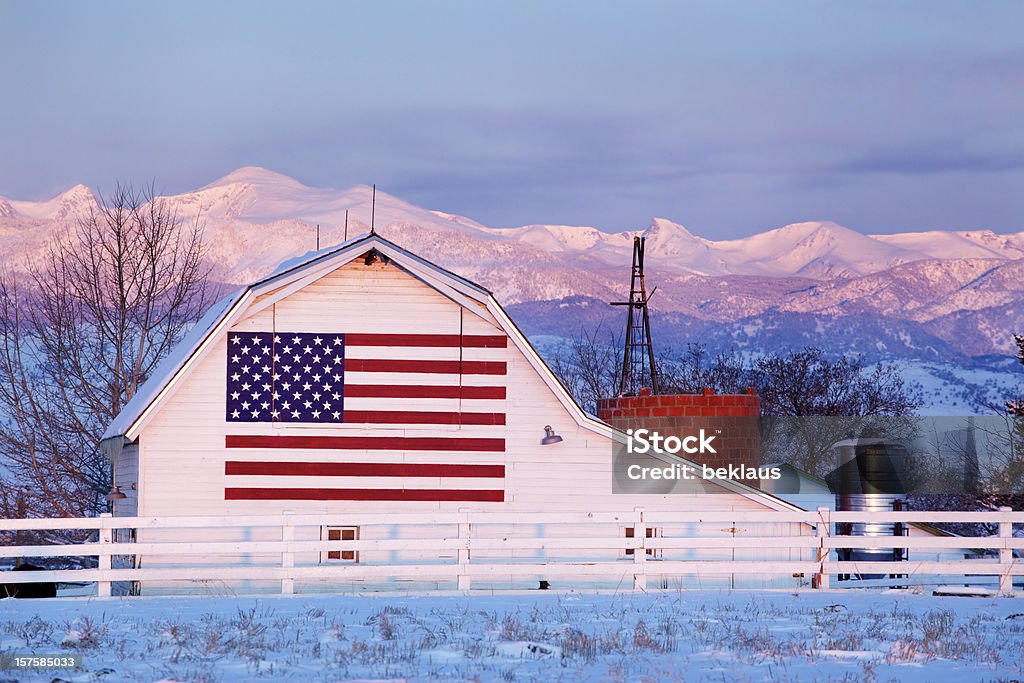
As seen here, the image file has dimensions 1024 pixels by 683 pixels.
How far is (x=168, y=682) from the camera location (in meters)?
11.2

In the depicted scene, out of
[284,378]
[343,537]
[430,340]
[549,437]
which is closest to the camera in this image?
[343,537]

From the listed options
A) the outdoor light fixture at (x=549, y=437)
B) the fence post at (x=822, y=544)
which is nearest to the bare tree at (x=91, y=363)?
the outdoor light fixture at (x=549, y=437)

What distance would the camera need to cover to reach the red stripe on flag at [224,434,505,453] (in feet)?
81.5

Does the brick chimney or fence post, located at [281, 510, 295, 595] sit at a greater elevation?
the brick chimney

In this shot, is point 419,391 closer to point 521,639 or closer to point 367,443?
point 367,443

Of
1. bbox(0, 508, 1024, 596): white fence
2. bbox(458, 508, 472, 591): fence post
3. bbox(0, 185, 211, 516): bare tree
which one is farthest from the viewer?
bbox(0, 185, 211, 516): bare tree

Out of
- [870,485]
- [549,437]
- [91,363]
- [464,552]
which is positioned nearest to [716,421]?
[870,485]

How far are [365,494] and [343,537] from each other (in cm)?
90

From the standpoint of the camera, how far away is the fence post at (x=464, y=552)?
20188 mm

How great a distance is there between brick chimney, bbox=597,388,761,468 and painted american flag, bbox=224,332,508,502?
16.7 ft

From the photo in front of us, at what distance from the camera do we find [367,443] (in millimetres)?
25062

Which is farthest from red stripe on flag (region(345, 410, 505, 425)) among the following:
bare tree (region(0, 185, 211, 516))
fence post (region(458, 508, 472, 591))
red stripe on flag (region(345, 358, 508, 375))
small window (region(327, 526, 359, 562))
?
bare tree (region(0, 185, 211, 516))

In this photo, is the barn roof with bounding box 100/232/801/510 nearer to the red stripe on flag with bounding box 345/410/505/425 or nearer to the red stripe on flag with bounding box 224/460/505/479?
the red stripe on flag with bounding box 345/410/505/425

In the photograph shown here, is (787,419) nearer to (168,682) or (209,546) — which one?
(209,546)
